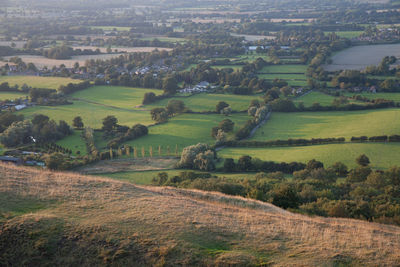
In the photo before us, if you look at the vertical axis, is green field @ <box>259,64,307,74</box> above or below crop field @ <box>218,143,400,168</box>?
above

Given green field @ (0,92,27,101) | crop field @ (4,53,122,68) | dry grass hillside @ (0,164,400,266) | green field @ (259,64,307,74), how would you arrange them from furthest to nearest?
crop field @ (4,53,122,68)
green field @ (259,64,307,74)
green field @ (0,92,27,101)
dry grass hillside @ (0,164,400,266)

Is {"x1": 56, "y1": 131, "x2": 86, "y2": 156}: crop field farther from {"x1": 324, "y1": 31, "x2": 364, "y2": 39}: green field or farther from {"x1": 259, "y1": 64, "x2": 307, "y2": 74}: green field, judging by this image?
{"x1": 324, "y1": 31, "x2": 364, "y2": 39}: green field

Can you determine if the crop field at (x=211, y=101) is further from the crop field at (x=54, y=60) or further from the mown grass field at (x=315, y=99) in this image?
the crop field at (x=54, y=60)

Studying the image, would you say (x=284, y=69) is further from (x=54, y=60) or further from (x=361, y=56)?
(x=54, y=60)

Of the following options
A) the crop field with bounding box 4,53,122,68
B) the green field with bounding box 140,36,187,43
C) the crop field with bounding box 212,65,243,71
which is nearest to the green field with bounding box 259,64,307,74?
the crop field with bounding box 212,65,243,71

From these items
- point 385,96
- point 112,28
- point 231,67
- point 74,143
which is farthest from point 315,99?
point 112,28

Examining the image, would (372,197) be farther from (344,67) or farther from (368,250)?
(344,67)
